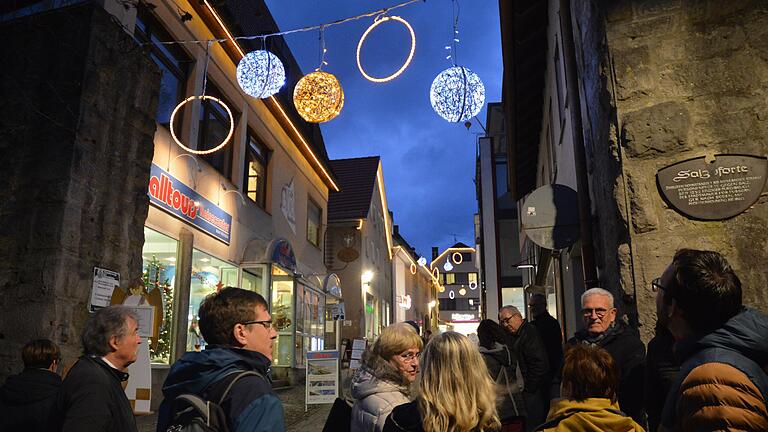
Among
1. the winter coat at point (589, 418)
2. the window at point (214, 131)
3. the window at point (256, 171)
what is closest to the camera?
the winter coat at point (589, 418)

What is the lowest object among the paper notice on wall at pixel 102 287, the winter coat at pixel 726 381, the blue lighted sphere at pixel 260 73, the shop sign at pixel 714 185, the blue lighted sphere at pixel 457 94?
the winter coat at pixel 726 381

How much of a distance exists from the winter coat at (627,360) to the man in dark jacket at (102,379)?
278 cm

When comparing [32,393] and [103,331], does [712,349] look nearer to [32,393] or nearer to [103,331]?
[103,331]

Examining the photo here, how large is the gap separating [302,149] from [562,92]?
10.5m

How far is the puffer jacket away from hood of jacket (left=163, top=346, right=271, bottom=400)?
0.67 meters

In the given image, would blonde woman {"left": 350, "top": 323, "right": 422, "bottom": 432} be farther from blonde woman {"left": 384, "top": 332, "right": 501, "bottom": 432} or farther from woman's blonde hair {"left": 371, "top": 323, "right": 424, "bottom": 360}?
blonde woman {"left": 384, "top": 332, "right": 501, "bottom": 432}

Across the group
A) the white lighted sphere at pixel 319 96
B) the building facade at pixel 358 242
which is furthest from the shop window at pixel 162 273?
the building facade at pixel 358 242

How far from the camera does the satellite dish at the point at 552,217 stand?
643 cm

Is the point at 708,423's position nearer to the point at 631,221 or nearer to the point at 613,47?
the point at 631,221

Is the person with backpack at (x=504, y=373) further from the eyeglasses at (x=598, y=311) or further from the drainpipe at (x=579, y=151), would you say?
the drainpipe at (x=579, y=151)

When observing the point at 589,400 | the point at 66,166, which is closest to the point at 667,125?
the point at 589,400

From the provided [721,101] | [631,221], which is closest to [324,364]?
[631,221]

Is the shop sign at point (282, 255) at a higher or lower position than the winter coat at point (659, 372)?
higher

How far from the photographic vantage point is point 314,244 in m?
19.6
